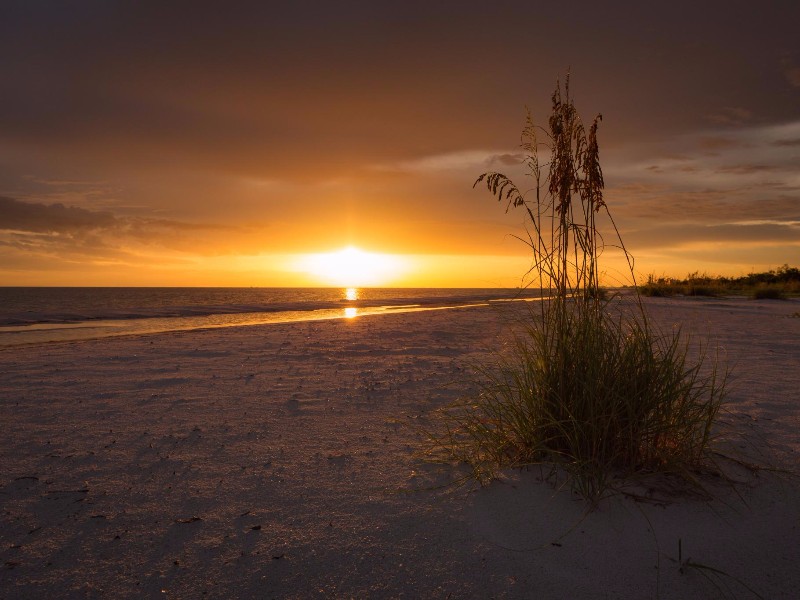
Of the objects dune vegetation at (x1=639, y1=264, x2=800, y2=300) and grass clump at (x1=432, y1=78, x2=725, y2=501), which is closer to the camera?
grass clump at (x1=432, y1=78, x2=725, y2=501)

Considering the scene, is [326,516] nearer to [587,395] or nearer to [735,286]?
[587,395]

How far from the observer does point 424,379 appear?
660cm

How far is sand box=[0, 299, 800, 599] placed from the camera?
93.1 inches

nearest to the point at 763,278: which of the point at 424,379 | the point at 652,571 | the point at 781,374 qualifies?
the point at 781,374

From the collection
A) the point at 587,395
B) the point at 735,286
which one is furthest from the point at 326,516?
the point at 735,286

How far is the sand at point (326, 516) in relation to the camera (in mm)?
2365

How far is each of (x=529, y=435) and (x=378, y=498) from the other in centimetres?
111

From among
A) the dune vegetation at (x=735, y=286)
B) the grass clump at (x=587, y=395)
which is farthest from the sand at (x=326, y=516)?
the dune vegetation at (x=735, y=286)

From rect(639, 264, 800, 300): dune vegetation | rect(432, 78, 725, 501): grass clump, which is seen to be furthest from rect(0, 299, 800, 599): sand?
rect(639, 264, 800, 300): dune vegetation

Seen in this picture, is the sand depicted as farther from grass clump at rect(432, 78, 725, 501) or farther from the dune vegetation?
the dune vegetation

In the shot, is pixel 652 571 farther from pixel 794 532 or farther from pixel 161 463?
pixel 161 463

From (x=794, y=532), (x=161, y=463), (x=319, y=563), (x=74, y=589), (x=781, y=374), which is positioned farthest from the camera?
(x=781, y=374)

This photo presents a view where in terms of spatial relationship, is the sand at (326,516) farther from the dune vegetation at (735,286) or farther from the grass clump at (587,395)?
the dune vegetation at (735,286)

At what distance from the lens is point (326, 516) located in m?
2.92
